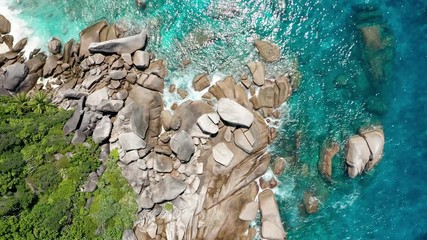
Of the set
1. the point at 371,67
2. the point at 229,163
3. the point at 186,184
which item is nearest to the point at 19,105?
the point at 186,184

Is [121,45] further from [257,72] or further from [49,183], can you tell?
[49,183]

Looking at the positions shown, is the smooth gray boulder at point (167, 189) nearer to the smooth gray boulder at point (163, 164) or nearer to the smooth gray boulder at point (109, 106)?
the smooth gray boulder at point (163, 164)

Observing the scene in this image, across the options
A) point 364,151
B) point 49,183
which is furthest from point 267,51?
point 49,183

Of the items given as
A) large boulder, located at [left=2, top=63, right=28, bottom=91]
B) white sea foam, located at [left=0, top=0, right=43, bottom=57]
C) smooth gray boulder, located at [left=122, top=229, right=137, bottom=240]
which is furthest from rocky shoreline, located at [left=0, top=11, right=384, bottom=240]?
white sea foam, located at [left=0, top=0, right=43, bottom=57]

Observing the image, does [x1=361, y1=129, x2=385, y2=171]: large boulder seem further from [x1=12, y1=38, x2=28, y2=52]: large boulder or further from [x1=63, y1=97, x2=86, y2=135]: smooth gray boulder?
[x1=12, y1=38, x2=28, y2=52]: large boulder

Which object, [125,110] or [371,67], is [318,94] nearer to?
[371,67]
